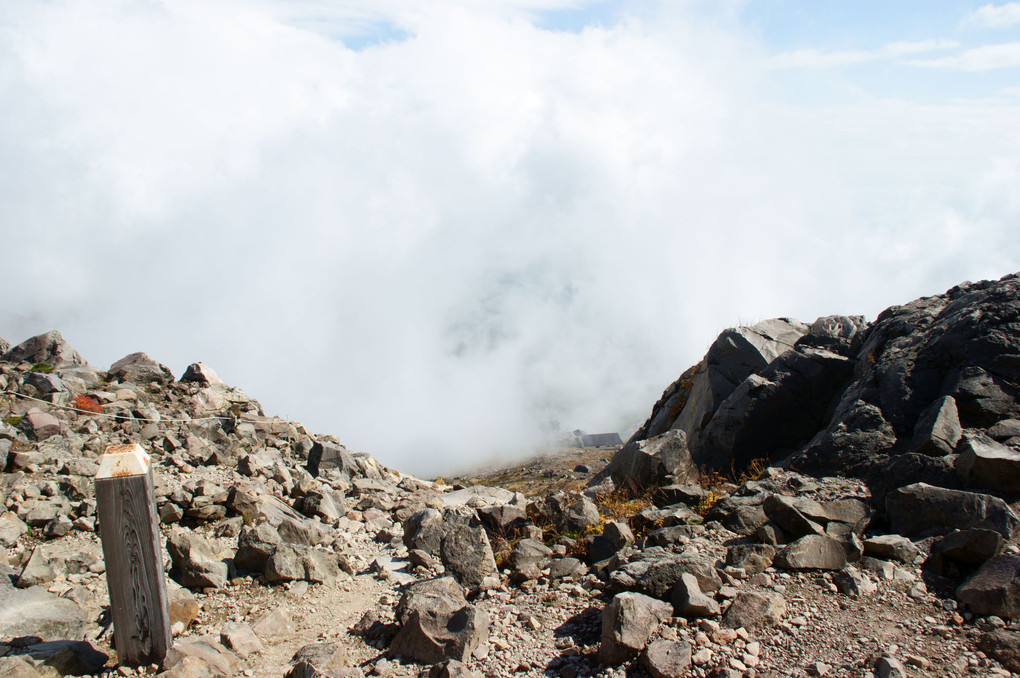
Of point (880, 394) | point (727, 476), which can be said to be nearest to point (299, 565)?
point (727, 476)

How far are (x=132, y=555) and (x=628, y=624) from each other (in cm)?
418

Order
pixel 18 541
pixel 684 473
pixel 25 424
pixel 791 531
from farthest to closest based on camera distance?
pixel 25 424, pixel 684 473, pixel 18 541, pixel 791 531

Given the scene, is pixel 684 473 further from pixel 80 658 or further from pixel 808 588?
pixel 80 658

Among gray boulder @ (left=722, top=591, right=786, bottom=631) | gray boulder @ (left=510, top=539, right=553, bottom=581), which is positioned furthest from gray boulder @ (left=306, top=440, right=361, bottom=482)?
gray boulder @ (left=722, top=591, right=786, bottom=631)

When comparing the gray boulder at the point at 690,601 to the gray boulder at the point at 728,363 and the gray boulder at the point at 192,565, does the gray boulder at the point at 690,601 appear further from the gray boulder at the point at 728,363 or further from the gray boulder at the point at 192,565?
the gray boulder at the point at 728,363

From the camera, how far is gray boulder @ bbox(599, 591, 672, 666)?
575 centimetres

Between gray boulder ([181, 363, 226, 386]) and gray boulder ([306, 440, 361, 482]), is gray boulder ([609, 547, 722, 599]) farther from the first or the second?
gray boulder ([181, 363, 226, 386])

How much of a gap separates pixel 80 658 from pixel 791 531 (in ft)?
23.6

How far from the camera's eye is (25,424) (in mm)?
13039

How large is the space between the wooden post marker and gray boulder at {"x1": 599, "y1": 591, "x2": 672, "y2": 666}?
375 cm

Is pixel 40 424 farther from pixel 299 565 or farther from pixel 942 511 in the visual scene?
pixel 942 511

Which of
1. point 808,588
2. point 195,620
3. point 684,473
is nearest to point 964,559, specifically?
point 808,588

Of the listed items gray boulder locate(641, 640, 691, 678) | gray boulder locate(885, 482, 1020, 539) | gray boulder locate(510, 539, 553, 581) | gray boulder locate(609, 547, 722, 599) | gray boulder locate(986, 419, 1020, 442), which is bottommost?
gray boulder locate(510, 539, 553, 581)

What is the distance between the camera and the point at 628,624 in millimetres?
5859
